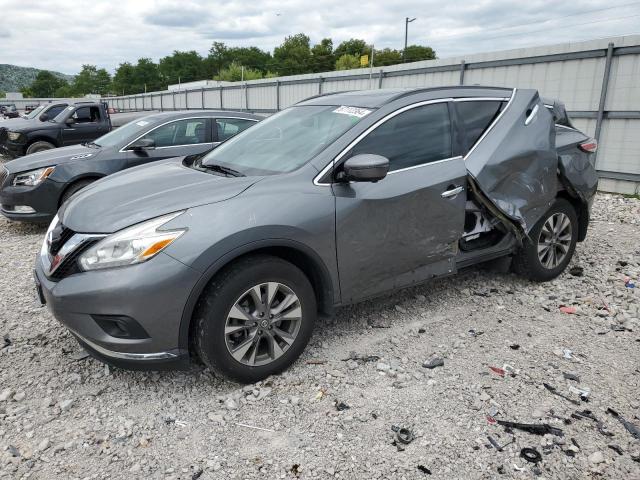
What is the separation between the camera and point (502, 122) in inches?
154

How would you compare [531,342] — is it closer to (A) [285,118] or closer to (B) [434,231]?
(B) [434,231]

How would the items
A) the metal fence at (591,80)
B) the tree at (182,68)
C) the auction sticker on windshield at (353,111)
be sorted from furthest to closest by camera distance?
the tree at (182,68), the metal fence at (591,80), the auction sticker on windshield at (353,111)

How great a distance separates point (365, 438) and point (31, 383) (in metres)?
2.08

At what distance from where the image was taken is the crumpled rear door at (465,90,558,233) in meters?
3.72

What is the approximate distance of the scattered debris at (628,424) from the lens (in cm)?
257

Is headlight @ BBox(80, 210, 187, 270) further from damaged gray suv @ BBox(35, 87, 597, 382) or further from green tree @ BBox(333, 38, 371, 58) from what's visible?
green tree @ BBox(333, 38, 371, 58)

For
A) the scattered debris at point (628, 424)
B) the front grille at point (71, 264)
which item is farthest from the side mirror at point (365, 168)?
the scattered debris at point (628, 424)

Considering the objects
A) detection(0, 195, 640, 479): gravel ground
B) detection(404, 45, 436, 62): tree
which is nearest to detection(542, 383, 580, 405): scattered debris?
detection(0, 195, 640, 479): gravel ground

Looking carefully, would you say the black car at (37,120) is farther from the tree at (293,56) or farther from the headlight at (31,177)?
the tree at (293,56)

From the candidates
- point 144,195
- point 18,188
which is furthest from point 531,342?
point 18,188

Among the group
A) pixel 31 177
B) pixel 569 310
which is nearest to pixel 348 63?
pixel 31 177

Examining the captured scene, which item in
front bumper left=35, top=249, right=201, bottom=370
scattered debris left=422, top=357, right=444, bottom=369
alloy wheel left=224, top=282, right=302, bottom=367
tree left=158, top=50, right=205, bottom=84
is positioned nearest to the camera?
front bumper left=35, top=249, right=201, bottom=370

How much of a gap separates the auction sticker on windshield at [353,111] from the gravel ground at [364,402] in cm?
158

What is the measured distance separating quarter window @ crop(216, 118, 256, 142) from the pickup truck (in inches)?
223
